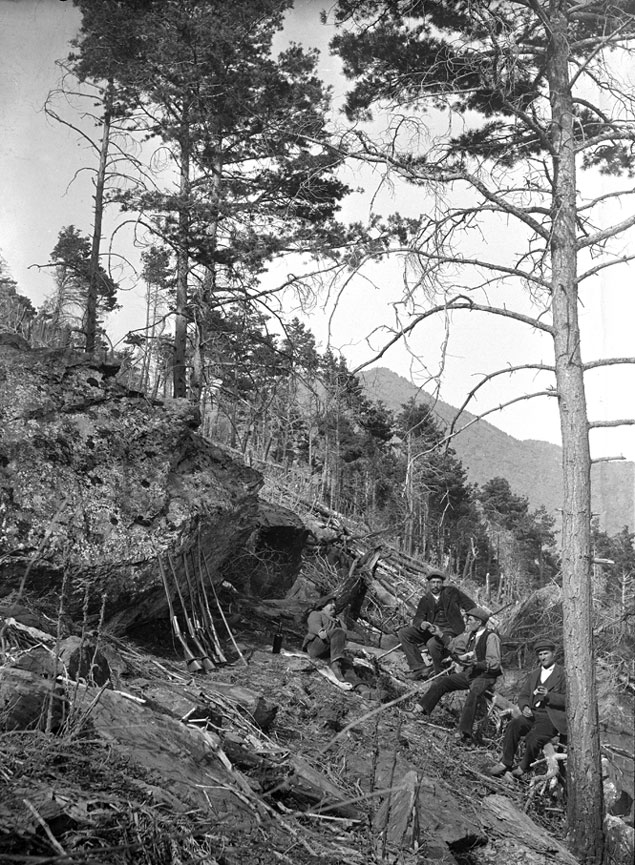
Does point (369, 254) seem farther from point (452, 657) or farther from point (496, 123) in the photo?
point (452, 657)

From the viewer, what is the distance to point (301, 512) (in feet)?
48.2

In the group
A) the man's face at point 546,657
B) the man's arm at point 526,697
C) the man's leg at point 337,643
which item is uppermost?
the man's face at point 546,657

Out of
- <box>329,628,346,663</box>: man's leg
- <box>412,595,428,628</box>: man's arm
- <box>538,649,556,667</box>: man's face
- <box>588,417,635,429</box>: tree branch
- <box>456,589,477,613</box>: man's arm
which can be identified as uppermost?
<box>588,417,635,429</box>: tree branch

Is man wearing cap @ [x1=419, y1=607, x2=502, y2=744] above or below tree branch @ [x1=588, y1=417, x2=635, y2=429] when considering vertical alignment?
below

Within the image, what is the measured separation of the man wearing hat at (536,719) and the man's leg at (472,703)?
19.8 inches

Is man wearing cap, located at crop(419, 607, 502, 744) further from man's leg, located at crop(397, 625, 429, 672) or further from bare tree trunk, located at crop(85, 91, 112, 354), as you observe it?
bare tree trunk, located at crop(85, 91, 112, 354)

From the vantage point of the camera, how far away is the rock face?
6.12 meters

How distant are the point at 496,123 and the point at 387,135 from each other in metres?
1.32

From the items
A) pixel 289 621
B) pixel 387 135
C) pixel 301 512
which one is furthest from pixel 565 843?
pixel 301 512

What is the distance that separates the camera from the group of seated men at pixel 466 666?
7.07m

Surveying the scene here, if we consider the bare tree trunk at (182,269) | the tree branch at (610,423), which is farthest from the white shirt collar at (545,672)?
the bare tree trunk at (182,269)

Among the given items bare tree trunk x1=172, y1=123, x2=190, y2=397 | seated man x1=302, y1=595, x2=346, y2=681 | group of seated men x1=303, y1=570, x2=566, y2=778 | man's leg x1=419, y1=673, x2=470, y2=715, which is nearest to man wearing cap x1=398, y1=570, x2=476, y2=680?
group of seated men x1=303, y1=570, x2=566, y2=778

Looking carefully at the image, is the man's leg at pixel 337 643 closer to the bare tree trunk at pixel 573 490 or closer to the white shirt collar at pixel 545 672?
the white shirt collar at pixel 545 672

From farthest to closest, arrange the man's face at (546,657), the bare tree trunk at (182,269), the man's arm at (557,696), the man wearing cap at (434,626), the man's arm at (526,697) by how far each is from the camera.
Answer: the bare tree trunk at (182,269) < the man wearing cap at (434,626) < the man's face at (546,657) < the man's arm at (526,697) < the man's arm at (557,696)
